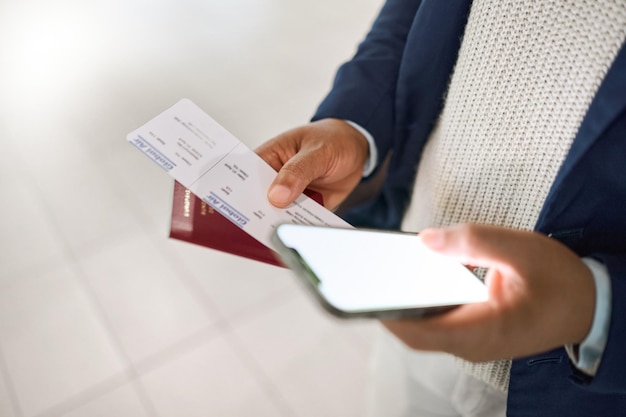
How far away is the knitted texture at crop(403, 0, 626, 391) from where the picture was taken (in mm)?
473

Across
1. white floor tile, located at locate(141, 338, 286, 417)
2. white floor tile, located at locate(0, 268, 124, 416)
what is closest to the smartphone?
white floor tile, located at locate(141, 338, 286, 417)

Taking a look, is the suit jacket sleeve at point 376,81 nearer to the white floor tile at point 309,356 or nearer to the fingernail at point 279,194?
the fingernail at point 279,194

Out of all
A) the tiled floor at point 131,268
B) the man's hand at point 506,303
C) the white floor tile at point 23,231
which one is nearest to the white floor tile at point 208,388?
the tiled floor at point 131,268

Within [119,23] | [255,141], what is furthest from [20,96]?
[255,141]

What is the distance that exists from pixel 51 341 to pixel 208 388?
468 mm

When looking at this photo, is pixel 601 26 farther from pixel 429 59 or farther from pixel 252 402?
pixel 252 402

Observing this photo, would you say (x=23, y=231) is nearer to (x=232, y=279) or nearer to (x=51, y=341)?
(x=51, y=341)

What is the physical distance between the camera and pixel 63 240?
1626mm

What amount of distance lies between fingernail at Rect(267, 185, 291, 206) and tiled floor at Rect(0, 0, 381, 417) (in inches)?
36.5

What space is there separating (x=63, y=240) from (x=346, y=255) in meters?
1.42

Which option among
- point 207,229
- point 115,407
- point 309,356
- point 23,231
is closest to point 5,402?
point 115,407

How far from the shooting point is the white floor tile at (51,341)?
1326mm

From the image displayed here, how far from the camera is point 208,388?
53.1 inches

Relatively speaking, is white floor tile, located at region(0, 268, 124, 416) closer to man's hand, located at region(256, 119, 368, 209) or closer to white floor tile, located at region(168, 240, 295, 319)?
white floor tile, located at region(168, 240, 295, 319)
